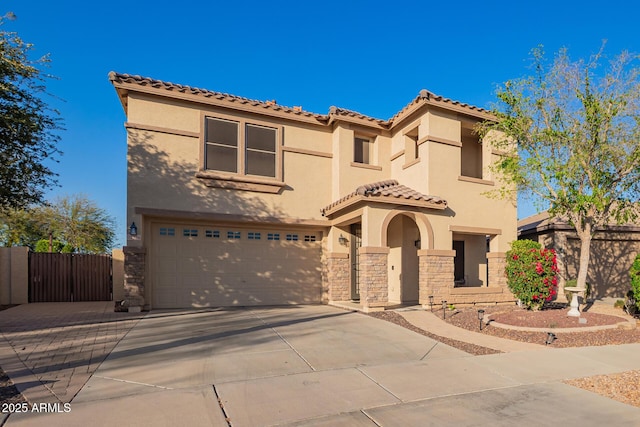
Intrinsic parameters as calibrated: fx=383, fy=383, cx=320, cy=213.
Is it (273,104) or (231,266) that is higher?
(273,104)

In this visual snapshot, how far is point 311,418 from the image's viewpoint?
4.33 m

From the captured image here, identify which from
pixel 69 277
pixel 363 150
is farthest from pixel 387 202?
pixel 69 277

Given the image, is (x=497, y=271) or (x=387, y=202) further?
(x=497, y=271)

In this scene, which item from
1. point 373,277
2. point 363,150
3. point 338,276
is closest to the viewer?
point 373,277

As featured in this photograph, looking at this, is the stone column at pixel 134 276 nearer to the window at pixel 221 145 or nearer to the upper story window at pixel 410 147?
the window at pixel 221 145

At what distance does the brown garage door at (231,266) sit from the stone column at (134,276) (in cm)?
61

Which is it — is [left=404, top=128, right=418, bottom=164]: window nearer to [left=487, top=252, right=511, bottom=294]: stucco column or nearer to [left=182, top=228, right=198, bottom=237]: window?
[left=487, top=252, right=511, bottom=294]: stucco column

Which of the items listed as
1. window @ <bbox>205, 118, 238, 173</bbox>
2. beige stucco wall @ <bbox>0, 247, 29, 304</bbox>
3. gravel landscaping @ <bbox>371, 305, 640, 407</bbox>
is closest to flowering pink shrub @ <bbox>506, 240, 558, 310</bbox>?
gravel landscaping @ <bbox>371, 305, 640, 407</bbox>

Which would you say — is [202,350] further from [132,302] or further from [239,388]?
[132,302]

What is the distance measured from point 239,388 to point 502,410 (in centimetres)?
335

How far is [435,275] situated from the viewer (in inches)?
497

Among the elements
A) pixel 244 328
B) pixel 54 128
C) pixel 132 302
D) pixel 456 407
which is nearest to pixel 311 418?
pixel 456 407

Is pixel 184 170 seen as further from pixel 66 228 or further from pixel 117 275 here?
pixel 66 228

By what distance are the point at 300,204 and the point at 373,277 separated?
13.2 ft
